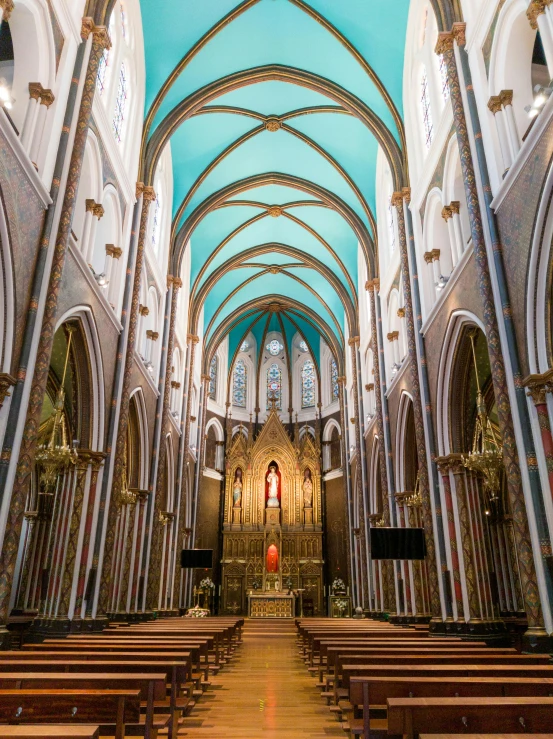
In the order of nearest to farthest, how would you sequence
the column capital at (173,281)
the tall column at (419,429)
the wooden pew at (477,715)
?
the wooden pew at (477,715) → the tall column at (419,429) → the column capital at (173,281)

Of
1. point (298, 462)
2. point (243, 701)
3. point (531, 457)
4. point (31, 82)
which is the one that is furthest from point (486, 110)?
point (298, 462)

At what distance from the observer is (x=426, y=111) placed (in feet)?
59.5

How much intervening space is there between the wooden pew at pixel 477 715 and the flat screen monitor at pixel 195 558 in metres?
21.2

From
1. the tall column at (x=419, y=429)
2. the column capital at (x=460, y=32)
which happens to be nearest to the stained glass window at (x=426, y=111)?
the tall column at (x=419, y=429)

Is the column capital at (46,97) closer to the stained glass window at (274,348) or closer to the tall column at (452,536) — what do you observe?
the tall column at (452,536)

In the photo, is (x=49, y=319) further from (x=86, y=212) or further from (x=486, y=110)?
(x=486, y=110)

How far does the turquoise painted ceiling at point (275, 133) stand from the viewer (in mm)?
18922

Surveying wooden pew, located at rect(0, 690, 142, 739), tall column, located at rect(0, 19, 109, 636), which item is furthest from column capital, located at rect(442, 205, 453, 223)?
wooden pew, located at rect(0, 690, 142, 739)

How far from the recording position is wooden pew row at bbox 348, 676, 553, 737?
4.98 meters

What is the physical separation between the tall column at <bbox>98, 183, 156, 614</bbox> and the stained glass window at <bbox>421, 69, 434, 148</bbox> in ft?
28.9

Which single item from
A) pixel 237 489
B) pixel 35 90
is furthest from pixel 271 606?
pixel 35 90

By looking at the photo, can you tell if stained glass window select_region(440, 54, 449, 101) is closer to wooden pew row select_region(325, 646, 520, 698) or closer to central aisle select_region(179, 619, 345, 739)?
wooden pew row select_region(325, 646, 520, 698)

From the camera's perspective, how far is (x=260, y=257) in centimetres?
3409

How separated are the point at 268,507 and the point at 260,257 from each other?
50.2 ft
